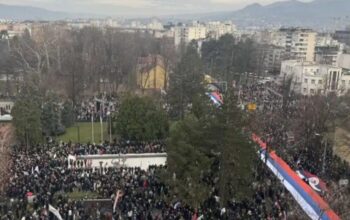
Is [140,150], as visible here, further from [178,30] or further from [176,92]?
[178,30]

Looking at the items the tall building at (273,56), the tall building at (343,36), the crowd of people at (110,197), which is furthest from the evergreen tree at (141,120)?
the tall building at (343,36)

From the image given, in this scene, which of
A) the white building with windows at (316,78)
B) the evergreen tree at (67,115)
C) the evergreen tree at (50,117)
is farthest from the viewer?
the white building with windows at (316,78)

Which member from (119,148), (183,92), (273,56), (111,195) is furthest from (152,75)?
(273,56)

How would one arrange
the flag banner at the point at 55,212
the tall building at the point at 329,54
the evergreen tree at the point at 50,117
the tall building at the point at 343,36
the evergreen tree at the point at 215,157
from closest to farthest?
1. the flag banner at the point at 55,212
2. the evergreen tree at the point at 215,157
3. the evergreen tree at the point at 50,117
4. the tall building at the point at 329,54
5. the tall building at the point at 343,36

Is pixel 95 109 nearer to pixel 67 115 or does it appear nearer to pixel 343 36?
pixel 67 115

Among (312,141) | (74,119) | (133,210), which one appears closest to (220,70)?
(74,119)

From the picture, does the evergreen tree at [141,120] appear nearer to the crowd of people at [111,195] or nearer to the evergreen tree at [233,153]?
the crowd of people at [111,195]
